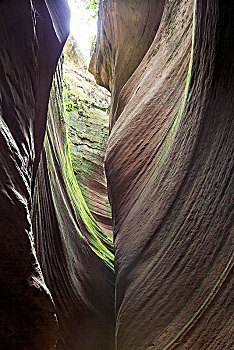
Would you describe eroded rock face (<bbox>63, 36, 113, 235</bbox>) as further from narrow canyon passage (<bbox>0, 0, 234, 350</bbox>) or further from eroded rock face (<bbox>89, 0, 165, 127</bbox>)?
narrow canyon passage (<bbox>0, 0, 234, 350</bbox>)

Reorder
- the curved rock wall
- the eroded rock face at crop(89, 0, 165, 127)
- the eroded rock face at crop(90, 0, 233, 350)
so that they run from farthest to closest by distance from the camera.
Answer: the eroded rock face at crop(89, 0, 165, 127)
the curved rock wall
the eroded rock face at crop(90, 0, 233, 350)

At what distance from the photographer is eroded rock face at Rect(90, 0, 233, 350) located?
2.99 m

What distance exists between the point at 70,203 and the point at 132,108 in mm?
2256

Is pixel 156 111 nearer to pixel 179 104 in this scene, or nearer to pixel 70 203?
pixel 179 104

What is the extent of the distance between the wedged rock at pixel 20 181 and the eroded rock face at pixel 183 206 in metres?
1.47

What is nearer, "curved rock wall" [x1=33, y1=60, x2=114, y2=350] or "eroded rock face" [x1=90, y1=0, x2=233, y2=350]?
"eroded rock face" [x1=90, y1=0, x2=233, y2=350]

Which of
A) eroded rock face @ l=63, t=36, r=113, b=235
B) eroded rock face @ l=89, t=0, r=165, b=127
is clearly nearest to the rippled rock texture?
eroded rock face @ l=63, t=36, r=113, b=235

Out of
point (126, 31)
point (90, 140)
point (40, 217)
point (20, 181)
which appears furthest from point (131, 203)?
point (90, 140)

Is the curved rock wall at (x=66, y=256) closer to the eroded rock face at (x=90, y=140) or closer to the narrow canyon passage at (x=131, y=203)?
the narrow canyon passage at (x=131, y=203)

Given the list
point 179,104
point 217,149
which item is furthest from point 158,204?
point 179,104

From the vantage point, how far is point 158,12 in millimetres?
6391

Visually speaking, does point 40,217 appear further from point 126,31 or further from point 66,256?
point 126,31

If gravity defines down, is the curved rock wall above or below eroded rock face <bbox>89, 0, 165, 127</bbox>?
below

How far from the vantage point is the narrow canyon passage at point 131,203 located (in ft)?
6.40
